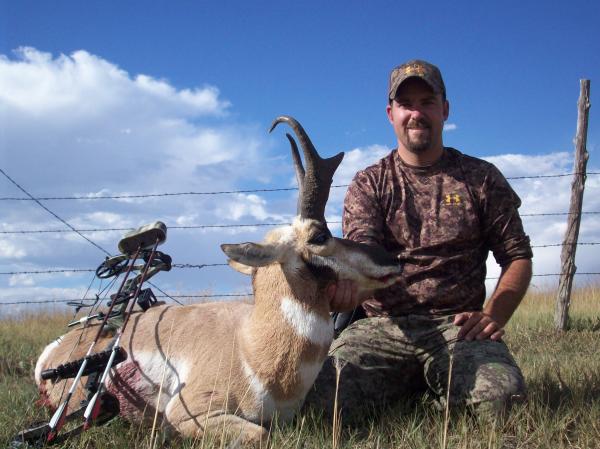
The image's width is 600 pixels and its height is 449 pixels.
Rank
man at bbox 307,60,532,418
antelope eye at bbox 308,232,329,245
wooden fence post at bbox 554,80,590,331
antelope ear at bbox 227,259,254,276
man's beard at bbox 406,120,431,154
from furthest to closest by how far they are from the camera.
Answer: wooden fence post at bbox 554,80,590,331 < man's beard at bbox 406,120,431,154 < man at bbox 307,60,532,418 < antelope ear at bbox 227,259,254,276 < antelope eye at bbox 308,232,329,245

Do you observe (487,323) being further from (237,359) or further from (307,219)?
(237,359)

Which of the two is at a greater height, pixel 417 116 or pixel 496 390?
pixel 417 116

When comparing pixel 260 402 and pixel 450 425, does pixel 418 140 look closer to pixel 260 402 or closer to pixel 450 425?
pixel 450 425

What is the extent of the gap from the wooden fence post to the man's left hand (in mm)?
6463

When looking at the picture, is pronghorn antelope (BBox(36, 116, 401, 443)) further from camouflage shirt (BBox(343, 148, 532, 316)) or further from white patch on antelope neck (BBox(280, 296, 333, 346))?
camouflage shirt (BBox(343, 148, 532, 316))

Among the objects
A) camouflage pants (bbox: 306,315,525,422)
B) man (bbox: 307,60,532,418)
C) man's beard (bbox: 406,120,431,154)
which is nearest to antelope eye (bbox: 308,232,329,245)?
man (bbox: 307,60,532,418)

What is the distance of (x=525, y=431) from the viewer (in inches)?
151

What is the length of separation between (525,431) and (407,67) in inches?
126

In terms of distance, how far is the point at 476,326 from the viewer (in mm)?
4605

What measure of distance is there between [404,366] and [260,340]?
147 cm

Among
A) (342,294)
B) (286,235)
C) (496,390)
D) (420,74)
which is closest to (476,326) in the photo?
(496,390)

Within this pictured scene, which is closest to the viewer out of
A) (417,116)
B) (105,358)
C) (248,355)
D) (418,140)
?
(105,358)

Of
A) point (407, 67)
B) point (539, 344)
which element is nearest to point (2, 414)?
point (407, 67)

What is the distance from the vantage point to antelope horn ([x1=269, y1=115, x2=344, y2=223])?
441 centimetres
